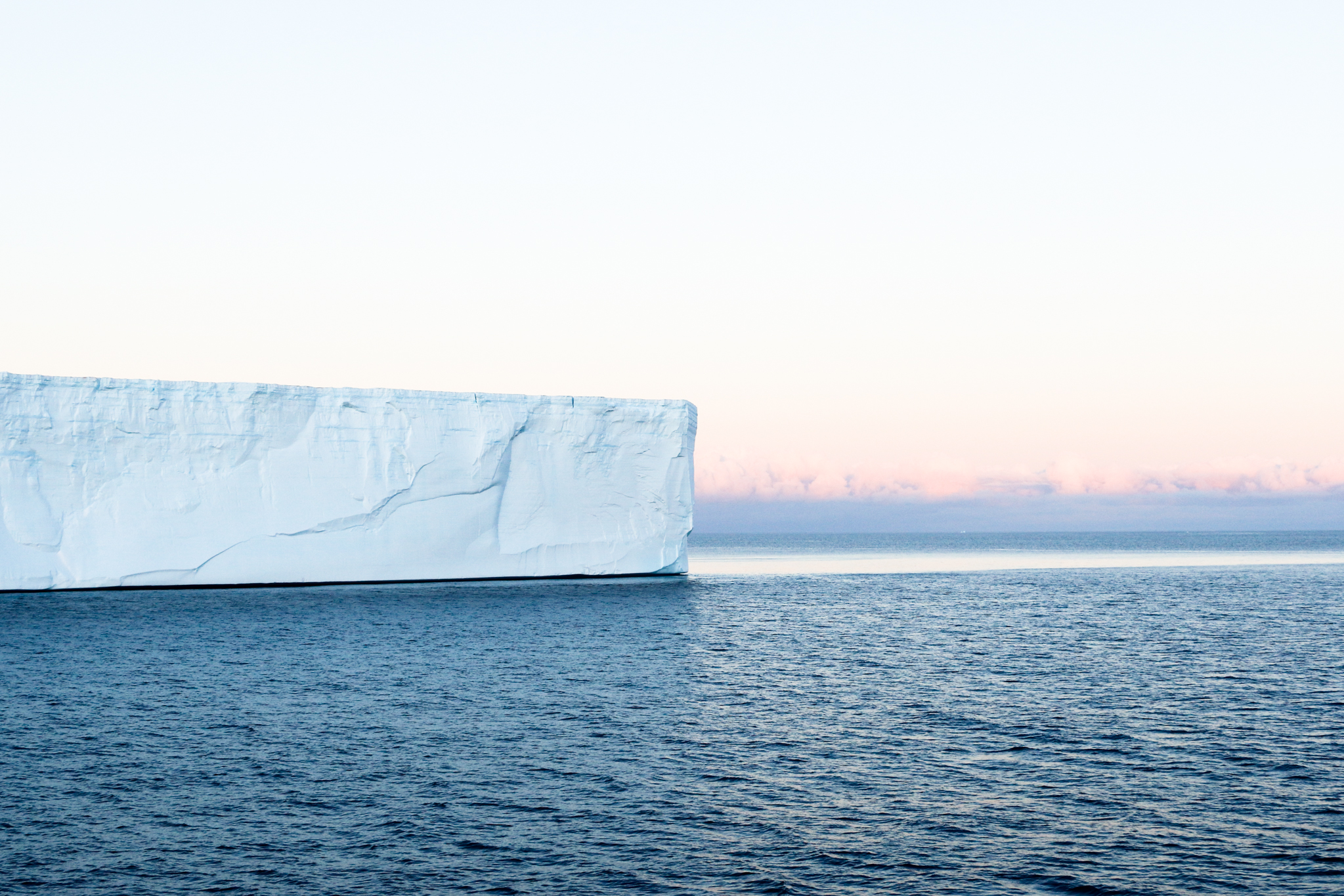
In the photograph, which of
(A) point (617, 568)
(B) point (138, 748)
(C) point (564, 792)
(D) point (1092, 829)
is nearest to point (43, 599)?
(A) point (617, 568)

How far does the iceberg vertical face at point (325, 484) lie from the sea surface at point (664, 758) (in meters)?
3.34

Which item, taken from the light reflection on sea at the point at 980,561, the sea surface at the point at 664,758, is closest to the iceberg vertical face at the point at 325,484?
the sea surface at the point at 664,758

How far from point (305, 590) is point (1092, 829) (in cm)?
1961

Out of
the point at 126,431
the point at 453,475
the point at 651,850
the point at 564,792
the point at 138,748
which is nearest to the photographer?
the point at 651,850

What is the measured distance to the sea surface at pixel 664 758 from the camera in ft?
18.9

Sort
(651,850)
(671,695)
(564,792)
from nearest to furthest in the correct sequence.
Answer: (651,850) → (564,792) → (671,695)

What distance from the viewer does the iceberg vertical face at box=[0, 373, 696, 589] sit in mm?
20391

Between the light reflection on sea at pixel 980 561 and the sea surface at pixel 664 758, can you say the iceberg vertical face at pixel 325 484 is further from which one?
the light reflection on sea at pixel 980 561

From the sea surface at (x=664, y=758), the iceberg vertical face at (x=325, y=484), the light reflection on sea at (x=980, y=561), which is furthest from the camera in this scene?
the light reflection on sea at (x=980, y=561)

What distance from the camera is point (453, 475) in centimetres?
2284

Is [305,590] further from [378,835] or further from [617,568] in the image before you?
[378,835]

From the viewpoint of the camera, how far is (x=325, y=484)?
21969mm

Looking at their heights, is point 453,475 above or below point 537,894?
above

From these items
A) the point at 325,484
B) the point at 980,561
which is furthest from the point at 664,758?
the point at 980,561
